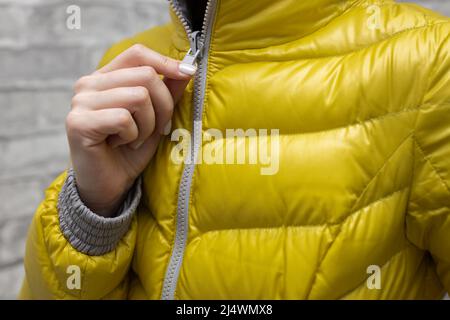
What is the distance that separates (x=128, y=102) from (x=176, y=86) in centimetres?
6

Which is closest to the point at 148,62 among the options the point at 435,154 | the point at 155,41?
the point at 155,41

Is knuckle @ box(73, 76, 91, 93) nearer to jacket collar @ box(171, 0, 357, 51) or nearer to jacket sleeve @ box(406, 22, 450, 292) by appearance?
jacket collar @ box(171, 0, 357, 51)

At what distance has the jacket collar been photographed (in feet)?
1.72

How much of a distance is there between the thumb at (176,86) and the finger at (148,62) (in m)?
0.02

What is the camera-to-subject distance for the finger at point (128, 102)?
505 mm

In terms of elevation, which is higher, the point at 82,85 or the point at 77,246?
the point at 82,85

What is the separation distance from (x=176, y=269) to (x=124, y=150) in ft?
0.50

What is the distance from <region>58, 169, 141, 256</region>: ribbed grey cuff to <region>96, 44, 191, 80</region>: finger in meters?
0.15

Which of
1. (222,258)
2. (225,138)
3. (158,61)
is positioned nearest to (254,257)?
(222,258)

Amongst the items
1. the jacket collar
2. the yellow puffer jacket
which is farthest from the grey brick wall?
the jacket collar

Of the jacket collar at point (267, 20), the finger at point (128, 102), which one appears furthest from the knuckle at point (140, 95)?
the jacket collar at point (267, 20)

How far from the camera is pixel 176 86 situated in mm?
540

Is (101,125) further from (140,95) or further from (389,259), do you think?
(389,259)

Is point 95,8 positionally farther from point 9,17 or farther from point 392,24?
point 392,24
